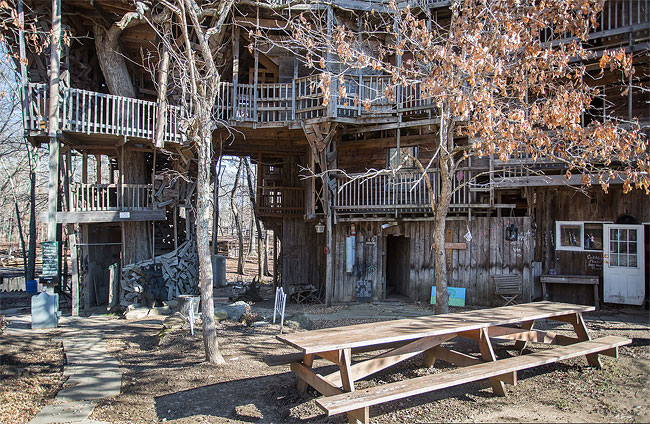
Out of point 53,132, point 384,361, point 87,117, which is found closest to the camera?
point 384,361

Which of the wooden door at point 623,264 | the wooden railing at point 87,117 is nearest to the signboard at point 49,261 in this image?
the wooden railing at point 87,117

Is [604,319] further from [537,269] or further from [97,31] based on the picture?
[97,31]

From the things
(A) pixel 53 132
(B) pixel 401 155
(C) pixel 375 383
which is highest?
(A) pixel 53 132

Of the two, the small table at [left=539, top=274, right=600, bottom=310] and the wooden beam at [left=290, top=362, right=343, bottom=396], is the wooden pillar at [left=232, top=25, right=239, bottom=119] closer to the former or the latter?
the wooden beam at [left=290, top=362, right=343, bottom=396]

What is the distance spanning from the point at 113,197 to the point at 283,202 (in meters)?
6.43

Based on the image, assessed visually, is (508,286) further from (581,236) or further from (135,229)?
(135,229)

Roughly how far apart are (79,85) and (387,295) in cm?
1381

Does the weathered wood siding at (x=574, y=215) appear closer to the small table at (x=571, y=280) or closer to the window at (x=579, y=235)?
the window at (x=579, y=235)

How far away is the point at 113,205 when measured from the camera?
15.6 meters

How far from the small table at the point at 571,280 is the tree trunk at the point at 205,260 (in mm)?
9628

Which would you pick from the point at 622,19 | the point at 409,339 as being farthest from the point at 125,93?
the point at 622,19

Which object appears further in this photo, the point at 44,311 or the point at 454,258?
the point at 454,258

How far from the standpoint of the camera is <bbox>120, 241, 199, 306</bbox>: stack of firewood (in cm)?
1434

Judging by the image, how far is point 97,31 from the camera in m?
14.8
